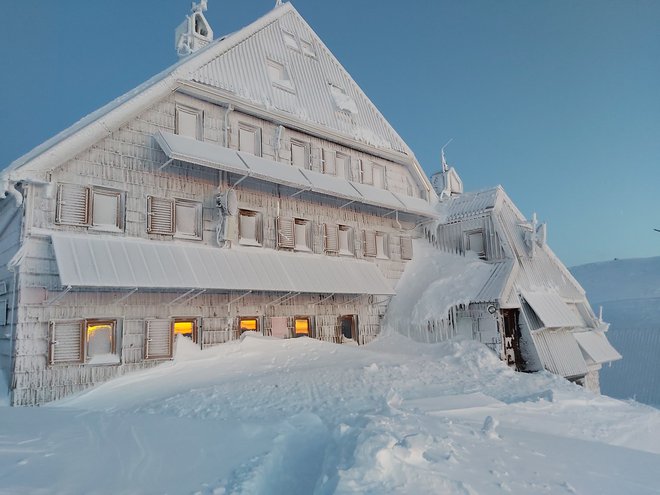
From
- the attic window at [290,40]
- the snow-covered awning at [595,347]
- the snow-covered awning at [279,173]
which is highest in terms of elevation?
the attic window at [290,40]

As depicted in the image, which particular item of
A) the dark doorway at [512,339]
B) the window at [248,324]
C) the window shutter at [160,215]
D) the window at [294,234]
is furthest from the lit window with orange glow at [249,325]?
the dark doorway at [512,339]

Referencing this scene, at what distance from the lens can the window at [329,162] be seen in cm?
2069

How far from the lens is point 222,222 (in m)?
16.2

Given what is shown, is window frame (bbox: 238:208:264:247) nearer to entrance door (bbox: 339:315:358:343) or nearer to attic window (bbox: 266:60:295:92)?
entrance door (bbox: 339:315:358:343)

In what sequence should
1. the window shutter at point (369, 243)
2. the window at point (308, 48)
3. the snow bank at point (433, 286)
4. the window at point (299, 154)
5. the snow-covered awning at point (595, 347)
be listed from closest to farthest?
1. the window at point (299, 154)
2. the snow bank at point (433, 286)
3. the window shutter at point (369, 243)
4. the window at point (308, 48)
5. the snow-covered awning at point (595, 347)

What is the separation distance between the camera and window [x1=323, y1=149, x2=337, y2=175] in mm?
20694

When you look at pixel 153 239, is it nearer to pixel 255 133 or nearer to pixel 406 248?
pixel 255 133

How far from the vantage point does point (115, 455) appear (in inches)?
272

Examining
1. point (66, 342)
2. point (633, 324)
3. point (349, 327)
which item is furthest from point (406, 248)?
point (633, 324)

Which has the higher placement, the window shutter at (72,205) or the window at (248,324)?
the window shutter at (72,205)

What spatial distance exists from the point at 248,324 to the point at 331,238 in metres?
5.58

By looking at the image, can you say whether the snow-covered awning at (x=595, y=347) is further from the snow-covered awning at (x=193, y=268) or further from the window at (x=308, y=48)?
the window at (x=308, y=48)

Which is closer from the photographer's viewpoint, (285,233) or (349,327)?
(285,233)

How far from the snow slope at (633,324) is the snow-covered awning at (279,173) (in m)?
22.9
